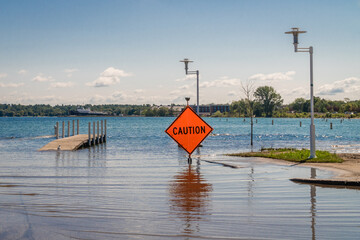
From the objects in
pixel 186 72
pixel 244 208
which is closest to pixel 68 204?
pixel 244 208

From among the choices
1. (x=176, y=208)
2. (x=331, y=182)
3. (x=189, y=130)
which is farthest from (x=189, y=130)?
(x=176, y=208)

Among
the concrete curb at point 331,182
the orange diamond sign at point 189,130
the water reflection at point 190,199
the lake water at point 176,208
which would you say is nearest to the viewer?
the lake water at point 176,208

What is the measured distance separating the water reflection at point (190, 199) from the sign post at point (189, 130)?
1972mm

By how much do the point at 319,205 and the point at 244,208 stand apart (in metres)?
1.69

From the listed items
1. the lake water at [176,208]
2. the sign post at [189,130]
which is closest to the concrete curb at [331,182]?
the lake water at [176,208]

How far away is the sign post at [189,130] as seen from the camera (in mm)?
17219

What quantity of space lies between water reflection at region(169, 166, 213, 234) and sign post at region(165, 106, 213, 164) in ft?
6.47

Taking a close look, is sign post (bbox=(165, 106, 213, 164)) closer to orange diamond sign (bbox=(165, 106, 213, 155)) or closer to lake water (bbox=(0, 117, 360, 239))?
orange diamond sign (bbox=(165, 106, 213, 155))

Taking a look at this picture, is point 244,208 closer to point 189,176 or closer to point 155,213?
point 155,213

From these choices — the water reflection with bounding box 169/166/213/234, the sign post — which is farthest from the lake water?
the sign post

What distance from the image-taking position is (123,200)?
34.2 feet

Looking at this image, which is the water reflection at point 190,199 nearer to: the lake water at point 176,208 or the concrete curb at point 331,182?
the lake water at point 176,208

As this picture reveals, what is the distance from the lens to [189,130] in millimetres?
17422

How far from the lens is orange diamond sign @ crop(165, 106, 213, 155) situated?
1722cm
